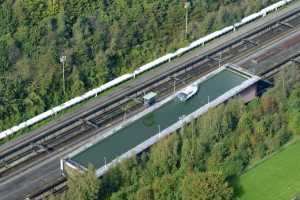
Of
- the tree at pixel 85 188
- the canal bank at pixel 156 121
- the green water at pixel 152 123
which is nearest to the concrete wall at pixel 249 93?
the canal bank at pixel 156 121

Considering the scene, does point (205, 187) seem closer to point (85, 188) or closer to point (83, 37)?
point (85, 188)

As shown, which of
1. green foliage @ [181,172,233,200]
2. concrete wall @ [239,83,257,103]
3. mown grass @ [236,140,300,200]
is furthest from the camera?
concrete wall @ [239,83,257,103]

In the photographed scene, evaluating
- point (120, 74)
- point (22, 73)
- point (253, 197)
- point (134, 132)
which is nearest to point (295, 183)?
point (253, 197)

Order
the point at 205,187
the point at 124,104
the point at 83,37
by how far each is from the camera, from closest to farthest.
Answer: the point at 205,187
the point at 124,104
the point at 83,37

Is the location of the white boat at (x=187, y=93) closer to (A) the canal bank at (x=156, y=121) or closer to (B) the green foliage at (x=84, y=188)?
(A) the canal bank at (x=156, y=121)

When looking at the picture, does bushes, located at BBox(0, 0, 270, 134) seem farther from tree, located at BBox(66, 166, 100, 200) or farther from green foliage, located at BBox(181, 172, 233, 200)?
green foliage, located at BBox(181, 172, 233, 200)

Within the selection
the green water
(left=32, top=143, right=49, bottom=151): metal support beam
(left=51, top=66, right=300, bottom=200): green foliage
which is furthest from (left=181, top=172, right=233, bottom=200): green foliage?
(left=32, top=143, right=49, bottom=151): metal support beam

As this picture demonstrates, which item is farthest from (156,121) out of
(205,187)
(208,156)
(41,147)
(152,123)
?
(205,187)
